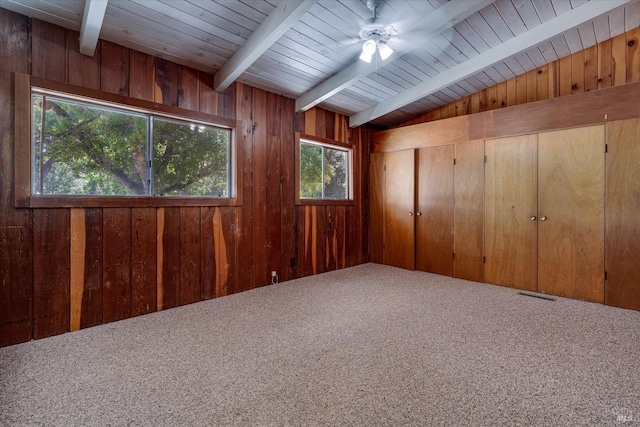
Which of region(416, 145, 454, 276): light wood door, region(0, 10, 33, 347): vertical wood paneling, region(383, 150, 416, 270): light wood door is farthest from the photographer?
region(383, 150, 416, 270): light wood door

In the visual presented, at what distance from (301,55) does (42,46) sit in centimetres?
207

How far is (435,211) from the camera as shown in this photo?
4219mm

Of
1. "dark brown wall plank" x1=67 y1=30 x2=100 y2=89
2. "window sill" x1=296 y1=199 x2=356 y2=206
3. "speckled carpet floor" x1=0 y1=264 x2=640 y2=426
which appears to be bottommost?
"speckled carpet floor" x1=0 y1=264 x2=640 y2=426

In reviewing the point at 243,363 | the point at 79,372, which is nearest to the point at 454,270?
the point at 243,363

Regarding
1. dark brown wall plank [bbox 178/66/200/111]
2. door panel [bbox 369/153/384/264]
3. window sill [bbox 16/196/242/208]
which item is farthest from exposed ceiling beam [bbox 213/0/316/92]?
door panel [bbox 369/153/384/264]

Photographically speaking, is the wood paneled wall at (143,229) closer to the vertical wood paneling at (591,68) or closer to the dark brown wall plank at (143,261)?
the dark brown wall plank at (143,261)

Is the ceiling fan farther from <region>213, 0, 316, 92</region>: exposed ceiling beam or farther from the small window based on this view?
the small window

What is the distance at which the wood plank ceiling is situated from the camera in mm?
2203

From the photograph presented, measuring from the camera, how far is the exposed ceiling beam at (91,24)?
1918 millimetres

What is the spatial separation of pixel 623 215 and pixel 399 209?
245 centimetres

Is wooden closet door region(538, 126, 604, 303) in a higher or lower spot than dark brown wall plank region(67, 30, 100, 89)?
lower

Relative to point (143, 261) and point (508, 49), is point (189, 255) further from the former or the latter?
point (508, 49)

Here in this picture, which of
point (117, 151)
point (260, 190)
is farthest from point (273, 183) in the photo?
point (117, 151)

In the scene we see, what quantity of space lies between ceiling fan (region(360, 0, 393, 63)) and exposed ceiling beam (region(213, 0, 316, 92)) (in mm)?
677
